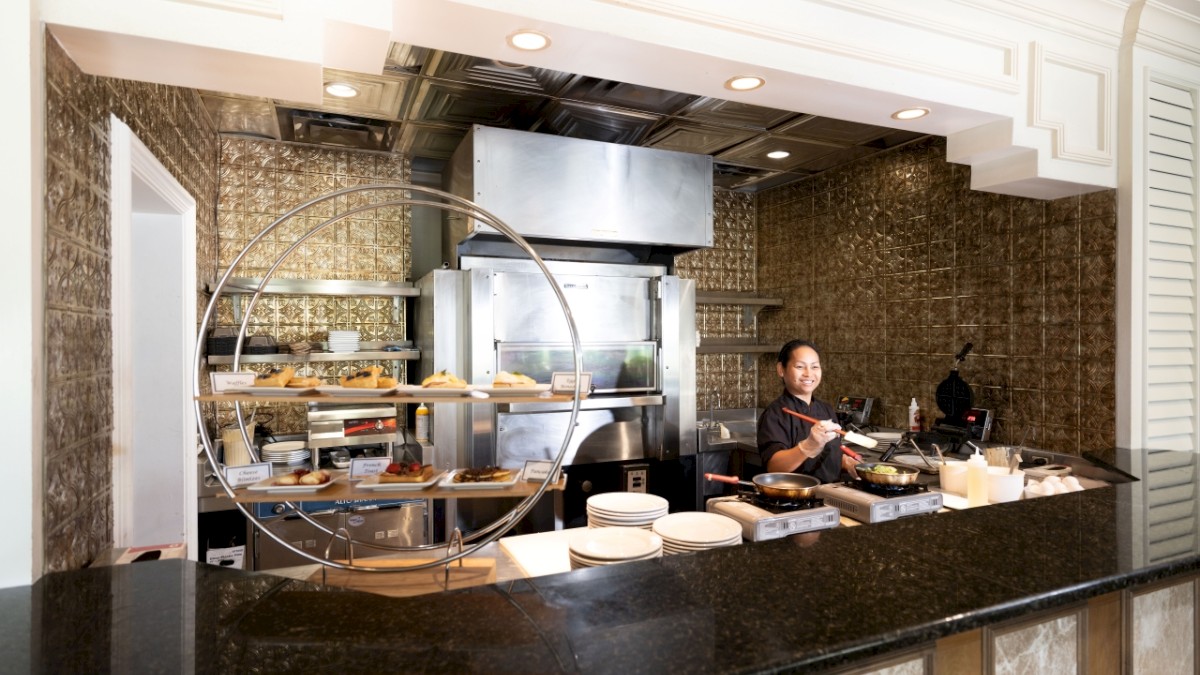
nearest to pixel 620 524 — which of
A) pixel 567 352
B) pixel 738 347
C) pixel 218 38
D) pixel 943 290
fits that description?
pixel 218 38

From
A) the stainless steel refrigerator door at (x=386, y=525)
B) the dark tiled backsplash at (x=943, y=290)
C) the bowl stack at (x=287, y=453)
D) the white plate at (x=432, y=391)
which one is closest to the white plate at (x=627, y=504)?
the white plate at (x=432, y=391)

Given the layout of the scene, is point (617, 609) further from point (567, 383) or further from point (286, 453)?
point (286, 453)

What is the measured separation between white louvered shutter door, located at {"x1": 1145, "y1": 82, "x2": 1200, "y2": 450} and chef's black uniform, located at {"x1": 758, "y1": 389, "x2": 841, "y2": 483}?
1.45 metres

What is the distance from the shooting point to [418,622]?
1.22 metres

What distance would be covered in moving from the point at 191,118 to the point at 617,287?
2.48 m

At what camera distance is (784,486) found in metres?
2.12

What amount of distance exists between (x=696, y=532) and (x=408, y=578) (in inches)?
33.4

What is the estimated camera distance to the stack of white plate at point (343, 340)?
4133mm

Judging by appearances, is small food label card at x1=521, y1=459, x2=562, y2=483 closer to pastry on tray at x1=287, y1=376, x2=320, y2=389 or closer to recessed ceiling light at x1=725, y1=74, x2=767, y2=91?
pastry on tray at x1=287, y1=376, x2=320, y2=389

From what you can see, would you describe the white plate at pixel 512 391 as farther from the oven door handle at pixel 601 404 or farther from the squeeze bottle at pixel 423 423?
the squeeze bottle at pixel 423 423

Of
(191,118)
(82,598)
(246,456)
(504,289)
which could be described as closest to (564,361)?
(504,289)

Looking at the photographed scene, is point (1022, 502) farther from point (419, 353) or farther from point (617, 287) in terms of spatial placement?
point (419, 353)

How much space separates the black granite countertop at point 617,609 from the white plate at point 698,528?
0.24 m

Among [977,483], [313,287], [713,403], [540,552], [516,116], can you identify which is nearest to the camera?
[540,552]
